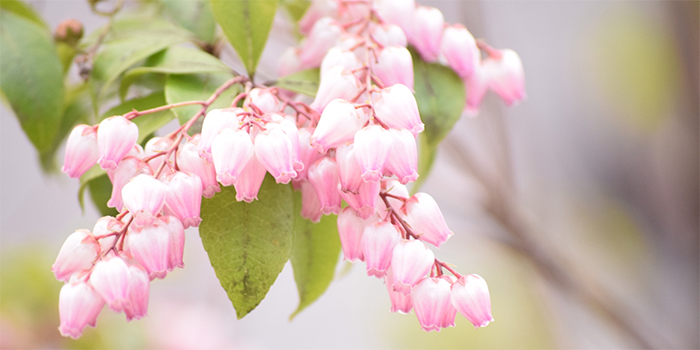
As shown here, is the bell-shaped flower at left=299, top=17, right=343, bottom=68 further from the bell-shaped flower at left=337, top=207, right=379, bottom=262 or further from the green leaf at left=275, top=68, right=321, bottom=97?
the bell-shaped flower at left=337, top=207, right=379, bottom=262

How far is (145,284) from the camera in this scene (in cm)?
23

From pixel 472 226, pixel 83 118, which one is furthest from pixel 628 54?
pixel 83 118

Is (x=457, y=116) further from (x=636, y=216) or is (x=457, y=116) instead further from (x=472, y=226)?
(x=636, y=216)

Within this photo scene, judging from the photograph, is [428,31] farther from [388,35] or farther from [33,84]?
[33,84]

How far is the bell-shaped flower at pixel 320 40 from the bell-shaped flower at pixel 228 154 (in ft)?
0.39

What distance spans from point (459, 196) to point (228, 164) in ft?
2.14

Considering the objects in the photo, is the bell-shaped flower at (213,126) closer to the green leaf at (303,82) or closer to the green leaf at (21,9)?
the green leaf at (303,82)

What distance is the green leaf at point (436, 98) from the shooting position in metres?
0.32

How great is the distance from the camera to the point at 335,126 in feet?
0.78

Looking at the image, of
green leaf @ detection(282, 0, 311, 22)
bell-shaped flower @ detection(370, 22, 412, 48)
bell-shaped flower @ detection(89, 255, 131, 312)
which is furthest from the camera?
green leaf @ detection(282, 0, 311, 22)

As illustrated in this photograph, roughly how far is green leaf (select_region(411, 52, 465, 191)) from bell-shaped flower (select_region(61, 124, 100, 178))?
6.7 inches

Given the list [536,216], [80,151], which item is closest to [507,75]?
[80,151]

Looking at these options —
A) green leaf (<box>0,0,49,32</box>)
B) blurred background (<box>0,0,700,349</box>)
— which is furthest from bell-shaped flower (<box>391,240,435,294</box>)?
blurred background (<box>0,0,700,349</box>)

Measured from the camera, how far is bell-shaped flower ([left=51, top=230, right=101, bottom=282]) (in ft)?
0.76
